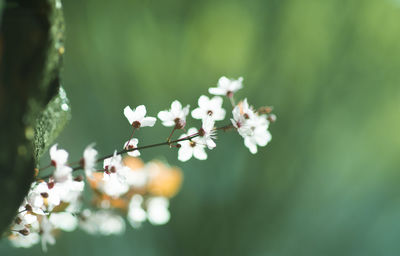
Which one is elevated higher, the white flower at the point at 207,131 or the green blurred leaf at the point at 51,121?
the green blurred leaf at the point at 51,121

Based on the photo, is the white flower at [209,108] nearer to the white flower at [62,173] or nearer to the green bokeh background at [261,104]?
the white flower at [62,173]

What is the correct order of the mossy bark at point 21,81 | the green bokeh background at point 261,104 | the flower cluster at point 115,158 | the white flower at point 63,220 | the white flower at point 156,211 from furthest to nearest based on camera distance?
the green bokeh background at point 261,104, the white flower at point 156,211, the white flower at point 63,220, the flower cluster at point 115,158, the mossy bark at point 21,81

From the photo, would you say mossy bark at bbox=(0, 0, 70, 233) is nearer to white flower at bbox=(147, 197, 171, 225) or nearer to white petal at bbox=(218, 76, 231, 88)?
white petal at bbox=(218, 76, 231, 88)

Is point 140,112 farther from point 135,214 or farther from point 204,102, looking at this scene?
point 135,214

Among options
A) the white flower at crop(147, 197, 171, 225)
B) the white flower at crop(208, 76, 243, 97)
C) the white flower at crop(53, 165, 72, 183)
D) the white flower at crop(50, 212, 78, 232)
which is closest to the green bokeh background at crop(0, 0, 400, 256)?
the white flower at crop(147, 197, 171, 225)

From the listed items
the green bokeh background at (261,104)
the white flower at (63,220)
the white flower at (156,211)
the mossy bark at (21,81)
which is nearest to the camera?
the mossy bark at (21,81)

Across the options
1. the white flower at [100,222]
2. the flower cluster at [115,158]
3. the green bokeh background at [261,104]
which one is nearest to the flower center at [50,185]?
the flower cluster at [115,158]

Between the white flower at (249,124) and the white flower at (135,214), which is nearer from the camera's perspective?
the white flower at (249,124)
